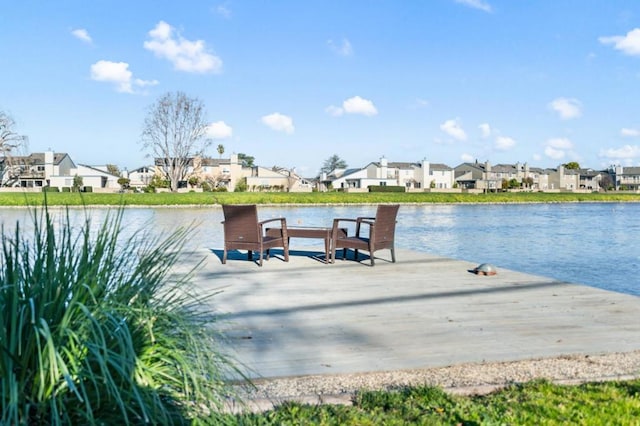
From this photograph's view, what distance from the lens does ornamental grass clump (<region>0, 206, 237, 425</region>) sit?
1.61 m

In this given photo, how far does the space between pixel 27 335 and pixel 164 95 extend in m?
53.5

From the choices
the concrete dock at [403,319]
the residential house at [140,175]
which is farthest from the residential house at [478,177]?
the concrete dock at [403,319]

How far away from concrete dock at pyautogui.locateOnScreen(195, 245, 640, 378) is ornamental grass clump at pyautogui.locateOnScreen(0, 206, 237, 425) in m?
1.26

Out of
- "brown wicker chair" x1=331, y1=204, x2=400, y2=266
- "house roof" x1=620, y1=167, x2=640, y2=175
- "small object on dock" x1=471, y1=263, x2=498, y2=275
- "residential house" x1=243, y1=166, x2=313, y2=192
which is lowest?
"small object on dock" x1=471, y1=263, x2=498, y2=275

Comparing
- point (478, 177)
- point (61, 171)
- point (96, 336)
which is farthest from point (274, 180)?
point (96, 336)

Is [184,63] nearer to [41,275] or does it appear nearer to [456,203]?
[456,203]

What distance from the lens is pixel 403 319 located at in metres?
4.48

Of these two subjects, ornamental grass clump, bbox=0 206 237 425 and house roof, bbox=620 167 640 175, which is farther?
house roof, bbox=620 167 640 175

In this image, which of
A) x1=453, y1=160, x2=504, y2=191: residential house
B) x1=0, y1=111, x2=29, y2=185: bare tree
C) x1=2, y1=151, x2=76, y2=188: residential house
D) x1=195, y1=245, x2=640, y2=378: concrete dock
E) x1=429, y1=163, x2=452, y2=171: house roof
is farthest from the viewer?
x1=453, y1=160, x2=504, y2=191: residential house

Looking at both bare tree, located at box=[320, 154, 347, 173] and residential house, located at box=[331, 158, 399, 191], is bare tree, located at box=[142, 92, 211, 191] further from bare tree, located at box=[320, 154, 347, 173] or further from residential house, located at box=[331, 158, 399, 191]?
bare tree, located at box=[320, 154, 347, 173]

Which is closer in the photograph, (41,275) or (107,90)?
(41,275)

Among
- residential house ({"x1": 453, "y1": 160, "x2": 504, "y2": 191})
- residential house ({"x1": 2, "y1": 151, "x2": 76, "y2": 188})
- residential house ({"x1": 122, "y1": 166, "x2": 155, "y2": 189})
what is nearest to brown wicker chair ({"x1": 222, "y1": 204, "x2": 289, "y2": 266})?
residential house ({"x1": 2, "y1": 151, "x2": 76, "y2": 188})

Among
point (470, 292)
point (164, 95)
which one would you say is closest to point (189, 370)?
point (470, 292)

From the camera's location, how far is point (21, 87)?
1623 centimetres
